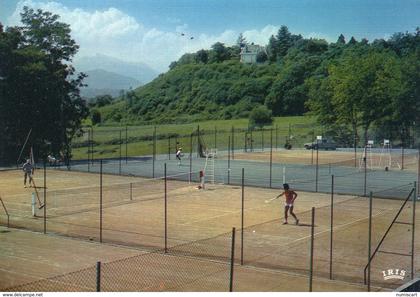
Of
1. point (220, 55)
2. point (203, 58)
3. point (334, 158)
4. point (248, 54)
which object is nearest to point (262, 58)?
point (248, 54)

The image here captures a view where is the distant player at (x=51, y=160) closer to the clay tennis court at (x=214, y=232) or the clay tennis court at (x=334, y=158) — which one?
the clay tennis court at (x=214, y=232)

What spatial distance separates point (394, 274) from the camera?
10.9m

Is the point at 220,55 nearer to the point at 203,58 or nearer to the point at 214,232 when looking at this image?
the point at 203,58

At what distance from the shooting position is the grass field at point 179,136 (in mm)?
35594

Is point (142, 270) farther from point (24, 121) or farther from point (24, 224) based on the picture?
point (24, 121)

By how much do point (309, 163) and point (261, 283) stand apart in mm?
25905

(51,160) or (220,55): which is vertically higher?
(220,55)

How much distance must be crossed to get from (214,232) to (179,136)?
24.7m

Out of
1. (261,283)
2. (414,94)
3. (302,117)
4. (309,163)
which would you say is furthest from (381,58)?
(261,283)

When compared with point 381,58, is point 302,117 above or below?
below

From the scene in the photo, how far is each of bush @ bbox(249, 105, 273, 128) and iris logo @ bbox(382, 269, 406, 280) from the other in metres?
30.8

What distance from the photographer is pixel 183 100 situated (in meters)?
28.6

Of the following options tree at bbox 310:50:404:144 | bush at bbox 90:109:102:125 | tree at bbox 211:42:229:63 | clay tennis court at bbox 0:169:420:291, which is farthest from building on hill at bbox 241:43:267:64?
tree at bbox 310:50:404:144

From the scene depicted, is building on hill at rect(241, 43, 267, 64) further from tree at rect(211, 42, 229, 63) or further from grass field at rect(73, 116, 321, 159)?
grass field at rect(73, 116, 321, 159)
